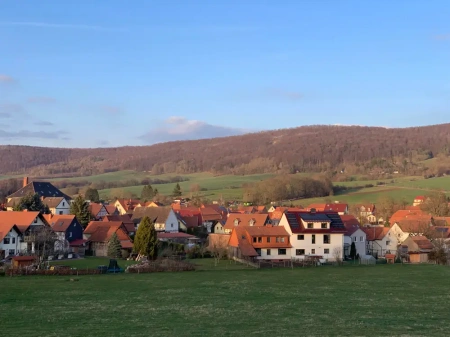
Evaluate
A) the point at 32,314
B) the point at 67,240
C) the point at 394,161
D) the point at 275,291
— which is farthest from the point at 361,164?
the point at 32,314

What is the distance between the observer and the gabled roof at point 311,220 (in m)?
53.1

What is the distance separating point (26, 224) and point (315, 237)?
26.7 metres

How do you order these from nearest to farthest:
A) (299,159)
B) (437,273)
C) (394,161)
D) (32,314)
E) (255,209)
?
(32,314)
(437,273)
(255,209)
(394,161)
(299,159)

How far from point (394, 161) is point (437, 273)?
121001 mm

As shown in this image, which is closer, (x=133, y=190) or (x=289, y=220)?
(x=289, y=220)

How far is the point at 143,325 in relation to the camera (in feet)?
63.1

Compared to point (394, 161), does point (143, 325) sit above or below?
below

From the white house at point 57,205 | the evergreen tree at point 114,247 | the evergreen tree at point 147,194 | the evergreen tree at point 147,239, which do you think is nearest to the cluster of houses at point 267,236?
the evergreen tree at point 114,247

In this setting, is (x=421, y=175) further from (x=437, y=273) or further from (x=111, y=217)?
(x=437, y=273)

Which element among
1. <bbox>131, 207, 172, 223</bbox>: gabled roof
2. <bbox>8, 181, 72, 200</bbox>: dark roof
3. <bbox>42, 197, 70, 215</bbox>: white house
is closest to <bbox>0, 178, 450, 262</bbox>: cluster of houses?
<bbox>131, 207, 172, 223</bbox>: gabled roof

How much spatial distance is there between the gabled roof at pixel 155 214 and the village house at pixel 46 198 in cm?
1289

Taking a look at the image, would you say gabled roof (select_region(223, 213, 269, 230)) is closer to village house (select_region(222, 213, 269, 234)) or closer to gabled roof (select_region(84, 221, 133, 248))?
village house (select_region(222, 213, 269, 234))

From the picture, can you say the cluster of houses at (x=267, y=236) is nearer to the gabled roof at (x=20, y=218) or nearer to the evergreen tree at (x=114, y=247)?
the gabled roof at (x=20, y=218)

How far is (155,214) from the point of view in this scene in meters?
76.3
